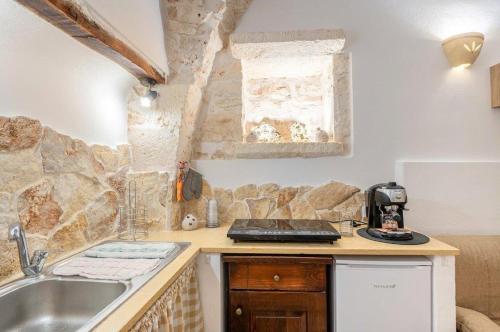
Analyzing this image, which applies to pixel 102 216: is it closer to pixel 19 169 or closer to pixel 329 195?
pixel 19 169

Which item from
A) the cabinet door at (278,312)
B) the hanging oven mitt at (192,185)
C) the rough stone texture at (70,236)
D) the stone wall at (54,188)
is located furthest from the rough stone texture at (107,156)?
the cabinet door at (278,312)

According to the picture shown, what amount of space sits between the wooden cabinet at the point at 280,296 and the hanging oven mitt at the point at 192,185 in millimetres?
673

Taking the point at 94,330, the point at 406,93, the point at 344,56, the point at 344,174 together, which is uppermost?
the point at 344,56

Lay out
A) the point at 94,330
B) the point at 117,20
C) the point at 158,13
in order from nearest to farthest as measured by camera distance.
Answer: the point at 94,330
the point at 117,20
the point at 158,13

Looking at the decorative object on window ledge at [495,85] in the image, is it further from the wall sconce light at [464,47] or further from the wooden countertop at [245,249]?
the wooden countertop at [245,249]

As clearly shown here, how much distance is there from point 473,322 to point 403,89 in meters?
1.50

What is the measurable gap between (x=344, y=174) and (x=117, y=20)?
5.62 feet

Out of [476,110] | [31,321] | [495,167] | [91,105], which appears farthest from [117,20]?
[495,167]

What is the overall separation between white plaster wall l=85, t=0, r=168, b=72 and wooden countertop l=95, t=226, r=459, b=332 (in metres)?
1.15

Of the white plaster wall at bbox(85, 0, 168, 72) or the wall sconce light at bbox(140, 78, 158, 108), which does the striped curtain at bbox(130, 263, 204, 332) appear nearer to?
the wall sconce light at bbox(140, 78, 158, 108)

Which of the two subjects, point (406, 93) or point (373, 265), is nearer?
point (373, 265)

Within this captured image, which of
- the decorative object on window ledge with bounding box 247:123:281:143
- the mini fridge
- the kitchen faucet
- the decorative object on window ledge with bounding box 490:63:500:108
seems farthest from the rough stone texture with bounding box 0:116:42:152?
the decorative object on window ledge with bounding box 490:63:500:108

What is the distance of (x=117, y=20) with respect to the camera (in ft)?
4.15

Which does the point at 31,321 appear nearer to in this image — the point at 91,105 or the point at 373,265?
the point at 91,105
